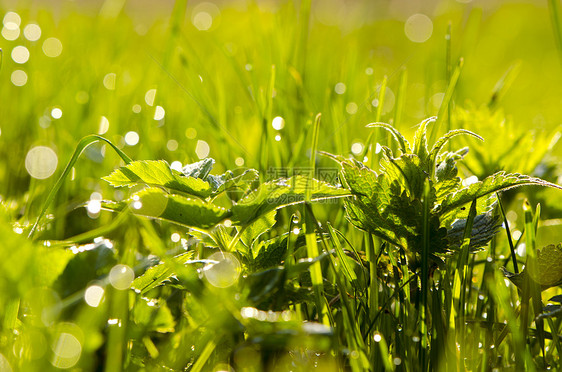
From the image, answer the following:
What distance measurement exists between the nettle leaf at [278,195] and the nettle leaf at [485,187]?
0.52 ft

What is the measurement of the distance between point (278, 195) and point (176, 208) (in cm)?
13

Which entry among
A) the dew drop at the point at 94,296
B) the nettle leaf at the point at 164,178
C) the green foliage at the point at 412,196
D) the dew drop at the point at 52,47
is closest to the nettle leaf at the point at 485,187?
the green foliage at the point at 412,196

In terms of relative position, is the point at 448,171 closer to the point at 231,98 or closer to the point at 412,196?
the point at 412,196

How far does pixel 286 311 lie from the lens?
0.71 m

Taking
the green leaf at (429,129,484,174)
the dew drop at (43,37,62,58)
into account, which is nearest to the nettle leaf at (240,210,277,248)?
the green leaf at (429,129,484,174)

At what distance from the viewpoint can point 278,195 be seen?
700 millimetres

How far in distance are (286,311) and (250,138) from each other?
0.81 meters

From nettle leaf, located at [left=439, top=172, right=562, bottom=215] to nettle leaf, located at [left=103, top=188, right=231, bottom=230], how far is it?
32 cm

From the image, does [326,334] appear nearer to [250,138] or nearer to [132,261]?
[132,261]

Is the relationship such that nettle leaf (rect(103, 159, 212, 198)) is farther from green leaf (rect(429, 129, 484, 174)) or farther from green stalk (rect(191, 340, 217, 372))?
green leaf (rect(429, 129, 484, 174))

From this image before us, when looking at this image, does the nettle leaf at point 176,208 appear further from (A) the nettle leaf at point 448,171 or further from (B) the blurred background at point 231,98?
(B) the blurred background at point 231,98

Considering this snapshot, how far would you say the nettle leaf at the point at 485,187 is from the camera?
2.27 ft

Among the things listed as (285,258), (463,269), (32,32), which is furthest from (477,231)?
(32,32)

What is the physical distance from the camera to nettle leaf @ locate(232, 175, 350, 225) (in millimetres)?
679
